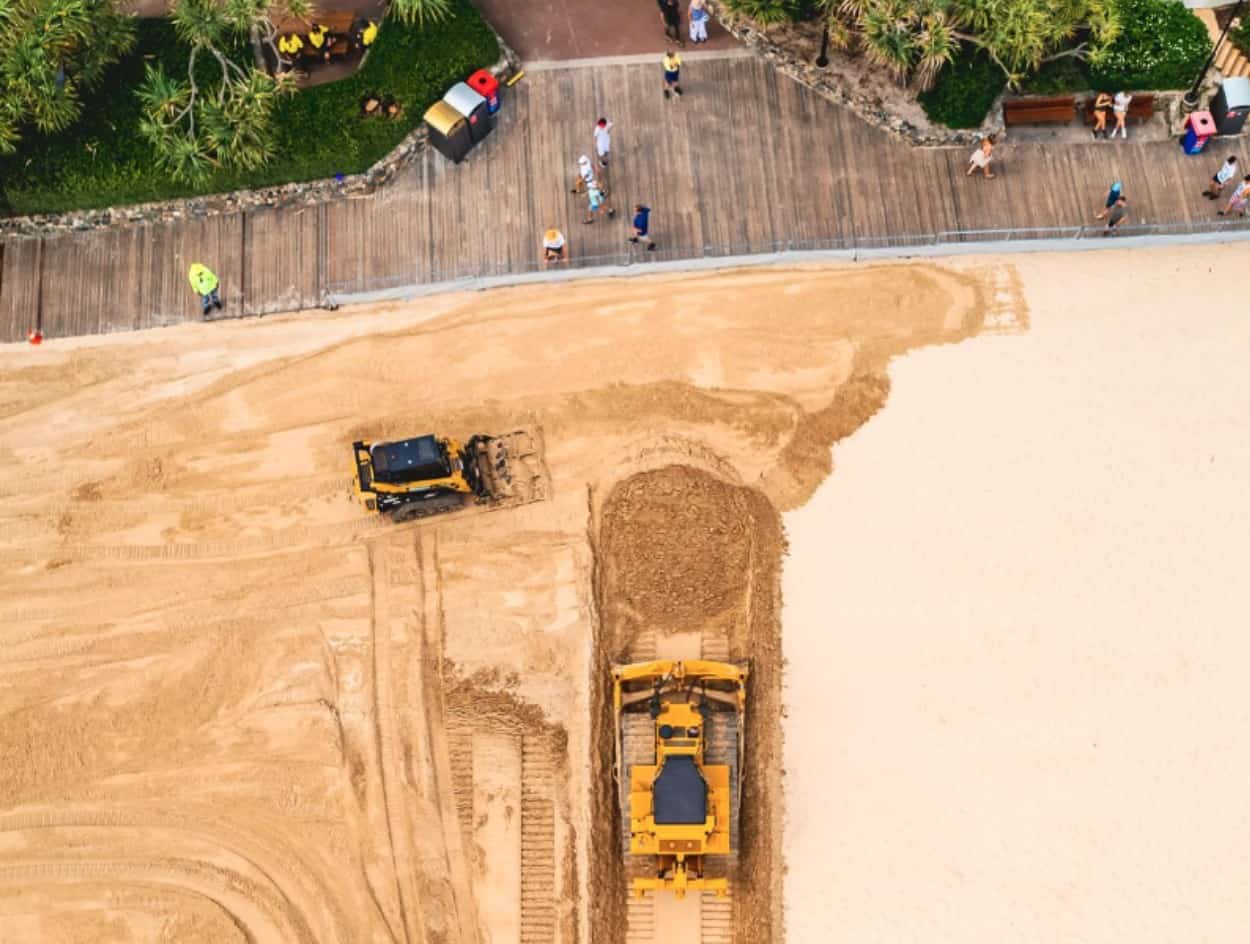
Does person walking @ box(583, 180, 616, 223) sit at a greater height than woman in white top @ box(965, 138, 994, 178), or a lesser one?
lesser

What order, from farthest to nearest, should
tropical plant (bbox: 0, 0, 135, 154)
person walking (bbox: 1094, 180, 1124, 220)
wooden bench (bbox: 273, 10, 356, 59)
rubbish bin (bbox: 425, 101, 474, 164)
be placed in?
wooden bench (bbox: 273, 10, 356, 59) < rubbish bin (bbox: 425, 101, 474, 164) < person walking (bbox: 1094, 180, 1124, 220) < tropical plant (bbox: 0, 0, 135, 154)

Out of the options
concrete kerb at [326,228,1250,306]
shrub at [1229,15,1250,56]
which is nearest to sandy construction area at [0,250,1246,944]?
concrete kerb at [326,228,1250,306]

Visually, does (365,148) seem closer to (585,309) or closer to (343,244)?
(343,244)

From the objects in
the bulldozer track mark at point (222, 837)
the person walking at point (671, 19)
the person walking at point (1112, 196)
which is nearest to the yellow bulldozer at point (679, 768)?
the bulldozer track mark at point (222, 837)

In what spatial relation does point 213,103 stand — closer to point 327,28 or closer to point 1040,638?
point 327,28

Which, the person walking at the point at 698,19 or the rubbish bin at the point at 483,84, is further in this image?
the person walking at the point at 698,19

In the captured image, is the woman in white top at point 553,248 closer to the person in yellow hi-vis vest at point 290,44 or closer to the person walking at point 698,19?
the person walking at point 698,19

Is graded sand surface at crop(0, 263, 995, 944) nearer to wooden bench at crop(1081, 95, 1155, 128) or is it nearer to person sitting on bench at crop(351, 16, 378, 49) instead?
wooden bench at crop(1081, 95, 1155, 128)

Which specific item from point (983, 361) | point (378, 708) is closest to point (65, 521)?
point (378, 708)
